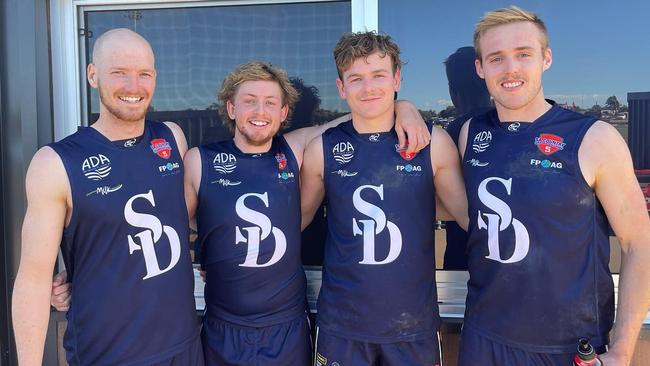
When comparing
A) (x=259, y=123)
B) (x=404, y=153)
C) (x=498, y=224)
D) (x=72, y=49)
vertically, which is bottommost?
(x=498, y=224)

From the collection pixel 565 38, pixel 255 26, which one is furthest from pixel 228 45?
pixel 565 38

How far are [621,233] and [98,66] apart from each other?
193 cm

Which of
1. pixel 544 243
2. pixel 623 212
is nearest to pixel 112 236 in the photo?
pixel 544 243

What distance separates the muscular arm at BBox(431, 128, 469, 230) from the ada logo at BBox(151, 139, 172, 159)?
1030mm

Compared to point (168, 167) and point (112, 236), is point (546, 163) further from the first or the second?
→ point (112, 236)

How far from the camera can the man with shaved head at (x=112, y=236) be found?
1.72m

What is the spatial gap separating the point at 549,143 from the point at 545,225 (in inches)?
11.3

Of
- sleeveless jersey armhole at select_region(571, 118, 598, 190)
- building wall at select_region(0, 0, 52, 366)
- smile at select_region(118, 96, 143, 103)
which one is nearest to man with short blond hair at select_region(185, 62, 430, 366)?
smile at select_region(118, 96, 143, 103)

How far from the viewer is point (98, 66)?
1835 millimetres

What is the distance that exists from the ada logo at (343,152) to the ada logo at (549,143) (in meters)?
0.69

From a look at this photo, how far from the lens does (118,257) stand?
5.83 feet

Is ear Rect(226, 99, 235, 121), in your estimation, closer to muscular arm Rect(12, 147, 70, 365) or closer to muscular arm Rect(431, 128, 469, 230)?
muscular arm Rect(12, 147, 70, 365)

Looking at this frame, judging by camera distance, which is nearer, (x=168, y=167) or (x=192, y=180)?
(x=168, y=167)

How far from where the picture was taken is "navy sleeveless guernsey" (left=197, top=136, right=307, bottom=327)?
202 cm
